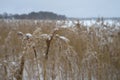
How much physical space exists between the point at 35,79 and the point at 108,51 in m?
0.94

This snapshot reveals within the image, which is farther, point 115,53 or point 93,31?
point 93,31

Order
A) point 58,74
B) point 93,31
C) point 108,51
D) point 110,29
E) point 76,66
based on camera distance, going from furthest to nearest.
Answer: point 110,29
point 93,31
point 108,51
point 76,66
point 58,74

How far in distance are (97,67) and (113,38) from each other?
777 millimetres

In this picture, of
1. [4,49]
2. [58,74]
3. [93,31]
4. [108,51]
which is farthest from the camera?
[93,31]

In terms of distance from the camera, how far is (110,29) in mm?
3807

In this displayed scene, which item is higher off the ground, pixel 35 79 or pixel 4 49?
pixel 4 49

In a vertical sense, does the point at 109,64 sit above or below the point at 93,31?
below

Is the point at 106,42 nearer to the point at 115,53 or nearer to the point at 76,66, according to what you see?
the point at 115,53

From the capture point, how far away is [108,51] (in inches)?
114

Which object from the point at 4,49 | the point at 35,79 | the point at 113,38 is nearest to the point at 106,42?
the point at 113,38

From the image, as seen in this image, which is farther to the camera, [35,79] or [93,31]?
[93,31]

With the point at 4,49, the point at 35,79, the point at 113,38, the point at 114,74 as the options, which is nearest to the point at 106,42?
the point at 113,38

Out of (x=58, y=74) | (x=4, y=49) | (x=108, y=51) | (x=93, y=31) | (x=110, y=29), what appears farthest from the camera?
(x=110, y=29)

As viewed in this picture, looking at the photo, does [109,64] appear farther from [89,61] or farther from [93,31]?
[93,31]
